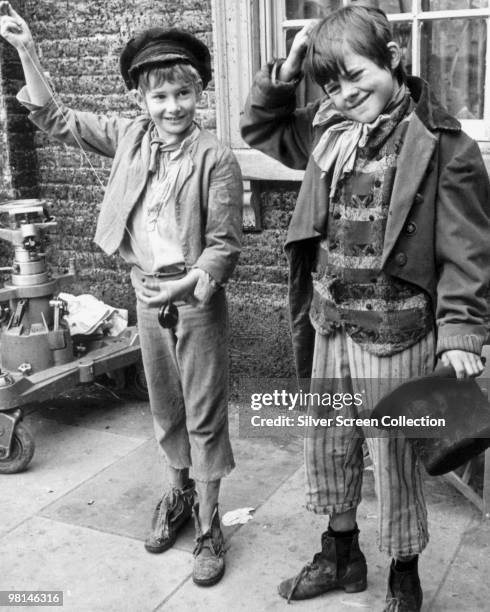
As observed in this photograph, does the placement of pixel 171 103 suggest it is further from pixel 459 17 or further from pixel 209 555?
pixel 459 17

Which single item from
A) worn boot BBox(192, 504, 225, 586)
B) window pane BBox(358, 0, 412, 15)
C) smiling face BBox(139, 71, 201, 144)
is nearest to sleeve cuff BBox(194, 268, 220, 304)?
smiling face BBox(139, 71, 201, 144)

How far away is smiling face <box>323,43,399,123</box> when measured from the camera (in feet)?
8.29

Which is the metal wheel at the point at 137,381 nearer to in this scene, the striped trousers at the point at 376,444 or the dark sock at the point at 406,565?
the striped trousers at the point at 376,444

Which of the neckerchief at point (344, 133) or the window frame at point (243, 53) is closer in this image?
the neckerchief at point (344, 133)

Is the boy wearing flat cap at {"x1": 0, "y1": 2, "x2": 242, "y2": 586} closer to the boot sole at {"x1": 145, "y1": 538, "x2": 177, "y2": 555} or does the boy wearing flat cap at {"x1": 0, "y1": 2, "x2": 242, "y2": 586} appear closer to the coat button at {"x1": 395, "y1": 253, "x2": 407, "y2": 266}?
the boot sole at {"x1": 145, "y1": 538, "x2": 177, "y2": 555}

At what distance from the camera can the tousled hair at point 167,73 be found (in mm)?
3047

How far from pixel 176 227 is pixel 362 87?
950mm

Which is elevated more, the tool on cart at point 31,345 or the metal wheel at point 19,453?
the tool on cart at point 31,345

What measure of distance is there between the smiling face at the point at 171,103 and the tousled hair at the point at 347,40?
2.13ft

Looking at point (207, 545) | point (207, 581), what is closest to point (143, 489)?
point (207, 545)

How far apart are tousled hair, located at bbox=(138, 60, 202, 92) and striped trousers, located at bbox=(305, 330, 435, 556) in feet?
3.48

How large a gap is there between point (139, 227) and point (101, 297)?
2.27 metres

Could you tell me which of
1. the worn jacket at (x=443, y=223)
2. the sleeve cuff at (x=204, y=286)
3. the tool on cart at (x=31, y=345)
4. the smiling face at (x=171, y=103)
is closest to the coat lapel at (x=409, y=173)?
the worn jacket at (x=443, y=223)

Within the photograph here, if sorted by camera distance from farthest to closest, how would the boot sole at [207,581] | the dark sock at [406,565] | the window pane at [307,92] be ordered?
the window pane at [307,92], the boot sole at [207,581], the dark sock at [406,565]
